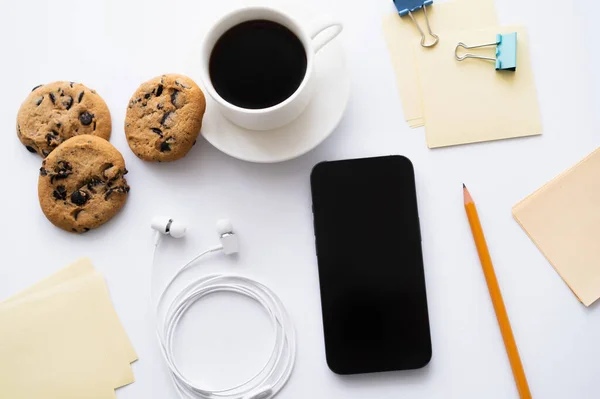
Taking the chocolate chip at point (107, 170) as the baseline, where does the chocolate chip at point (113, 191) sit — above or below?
below

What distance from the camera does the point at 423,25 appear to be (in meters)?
0.92

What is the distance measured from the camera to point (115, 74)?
93 cm

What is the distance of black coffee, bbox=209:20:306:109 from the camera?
2.56ft

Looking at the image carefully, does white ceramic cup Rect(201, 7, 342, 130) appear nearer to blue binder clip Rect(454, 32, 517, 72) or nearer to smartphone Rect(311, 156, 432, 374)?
smartphone Rect(311, 156, 432, 374)

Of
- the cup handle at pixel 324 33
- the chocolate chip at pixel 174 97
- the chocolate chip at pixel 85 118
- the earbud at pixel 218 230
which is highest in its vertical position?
the cup handle at pixel 324 33

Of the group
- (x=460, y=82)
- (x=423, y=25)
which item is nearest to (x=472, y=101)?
(x=460, y=82)

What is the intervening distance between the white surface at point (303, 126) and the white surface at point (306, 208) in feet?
0.24

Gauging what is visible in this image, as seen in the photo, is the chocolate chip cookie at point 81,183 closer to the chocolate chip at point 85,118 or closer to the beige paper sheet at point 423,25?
the chocolate chip at point 85,118

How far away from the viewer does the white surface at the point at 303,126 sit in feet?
2.72

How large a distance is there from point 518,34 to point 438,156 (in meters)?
0.24

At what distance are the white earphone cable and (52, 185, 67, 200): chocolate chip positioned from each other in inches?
6.4

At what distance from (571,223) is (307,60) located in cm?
49

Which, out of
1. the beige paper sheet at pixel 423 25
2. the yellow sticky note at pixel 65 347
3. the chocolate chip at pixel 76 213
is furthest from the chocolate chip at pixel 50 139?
the beige paper sheet at pixel 423 25

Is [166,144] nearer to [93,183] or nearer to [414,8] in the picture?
[93,183]
